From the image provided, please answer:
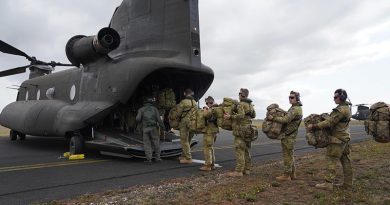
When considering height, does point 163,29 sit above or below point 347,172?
above

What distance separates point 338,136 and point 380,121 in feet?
2.57

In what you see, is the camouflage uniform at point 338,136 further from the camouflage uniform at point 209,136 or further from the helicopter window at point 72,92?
the helicopter window at point 72,92

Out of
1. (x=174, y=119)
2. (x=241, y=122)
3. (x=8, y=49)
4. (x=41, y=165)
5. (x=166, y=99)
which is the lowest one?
(x=41, y=165)

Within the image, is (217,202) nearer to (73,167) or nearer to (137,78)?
(73,167)

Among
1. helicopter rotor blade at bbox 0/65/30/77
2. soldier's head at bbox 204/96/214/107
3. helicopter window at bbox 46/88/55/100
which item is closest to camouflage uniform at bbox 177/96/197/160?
soldier's head at bbox 204/96/214/107

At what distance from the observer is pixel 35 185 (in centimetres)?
746

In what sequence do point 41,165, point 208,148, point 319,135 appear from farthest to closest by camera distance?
point 41,165
point 208,148
point 319,135

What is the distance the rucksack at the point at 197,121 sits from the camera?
30.8 ft

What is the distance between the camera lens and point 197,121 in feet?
31.2

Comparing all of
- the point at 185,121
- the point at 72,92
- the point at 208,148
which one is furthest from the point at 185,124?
the point at 72,92

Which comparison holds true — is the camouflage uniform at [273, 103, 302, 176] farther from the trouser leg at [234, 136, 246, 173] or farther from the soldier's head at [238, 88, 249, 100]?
the soldier's head at [238, 88, 249, 100]

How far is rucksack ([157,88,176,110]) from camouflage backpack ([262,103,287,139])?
4884mm

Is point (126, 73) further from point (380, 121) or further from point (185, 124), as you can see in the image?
point (380, 121)

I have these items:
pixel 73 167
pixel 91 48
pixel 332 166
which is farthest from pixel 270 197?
pixel 91 48
